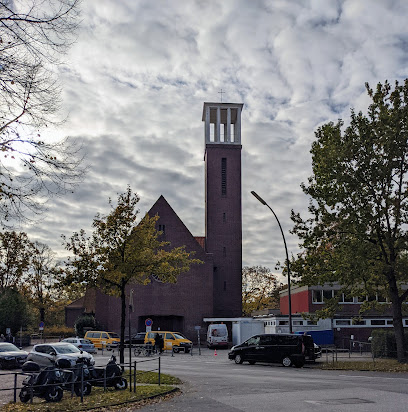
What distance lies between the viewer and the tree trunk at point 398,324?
83.2ft

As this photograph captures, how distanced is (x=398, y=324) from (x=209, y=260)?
102 ft

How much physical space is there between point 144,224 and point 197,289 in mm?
30611

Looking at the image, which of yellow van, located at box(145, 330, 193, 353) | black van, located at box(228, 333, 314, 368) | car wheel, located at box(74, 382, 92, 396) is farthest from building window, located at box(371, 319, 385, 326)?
car wheel, located at box(74, 382, 92, 396)

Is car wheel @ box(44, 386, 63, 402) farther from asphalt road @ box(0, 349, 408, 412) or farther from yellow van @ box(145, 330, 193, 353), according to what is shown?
yellow van @ box(145, 330, 193, 353)

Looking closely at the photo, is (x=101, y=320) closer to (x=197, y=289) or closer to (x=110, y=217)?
(x=197, y=289)

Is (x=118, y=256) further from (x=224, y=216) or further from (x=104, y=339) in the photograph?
(x=224, y=216)

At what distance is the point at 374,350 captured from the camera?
2947 centimetres

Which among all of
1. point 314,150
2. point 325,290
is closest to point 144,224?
point 314,150

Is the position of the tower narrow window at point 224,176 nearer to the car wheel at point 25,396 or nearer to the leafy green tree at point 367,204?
the leafy green tree at point 367,204

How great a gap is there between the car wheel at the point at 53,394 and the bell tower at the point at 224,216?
141 ft

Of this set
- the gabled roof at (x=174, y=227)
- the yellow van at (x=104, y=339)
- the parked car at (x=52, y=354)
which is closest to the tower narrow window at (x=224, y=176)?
the gabled roof at (x=174, y=227)

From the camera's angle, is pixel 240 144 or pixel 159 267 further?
pixel 240 144

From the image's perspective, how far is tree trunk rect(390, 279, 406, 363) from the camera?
25.3 metres

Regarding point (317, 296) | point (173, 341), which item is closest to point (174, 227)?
point (317, 296)
